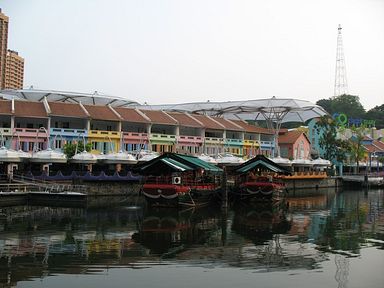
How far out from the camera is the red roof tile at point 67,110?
51.6 meters

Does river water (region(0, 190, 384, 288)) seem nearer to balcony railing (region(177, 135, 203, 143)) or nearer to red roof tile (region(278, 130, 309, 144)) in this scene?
balcony railing (region(177, 135, 203, 143))

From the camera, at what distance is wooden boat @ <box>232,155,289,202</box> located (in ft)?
133

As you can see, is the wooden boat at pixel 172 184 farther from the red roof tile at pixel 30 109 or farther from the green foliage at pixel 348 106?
the green foliage at pixel 348 106

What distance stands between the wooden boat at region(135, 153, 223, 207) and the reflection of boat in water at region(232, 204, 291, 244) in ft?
11.1

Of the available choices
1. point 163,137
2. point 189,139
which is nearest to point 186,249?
point 163,137

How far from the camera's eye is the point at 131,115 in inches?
2297

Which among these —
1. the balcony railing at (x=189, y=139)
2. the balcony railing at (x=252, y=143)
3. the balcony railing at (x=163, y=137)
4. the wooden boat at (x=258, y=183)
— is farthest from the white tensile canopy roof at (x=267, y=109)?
the wooden boat at (x=258, y=183)

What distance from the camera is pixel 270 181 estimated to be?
137 ft

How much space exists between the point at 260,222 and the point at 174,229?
6471mm

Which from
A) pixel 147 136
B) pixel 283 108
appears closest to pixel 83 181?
pixel 147 136

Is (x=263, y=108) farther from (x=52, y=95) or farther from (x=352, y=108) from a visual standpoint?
(x=352, y=108)

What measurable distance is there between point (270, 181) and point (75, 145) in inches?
795

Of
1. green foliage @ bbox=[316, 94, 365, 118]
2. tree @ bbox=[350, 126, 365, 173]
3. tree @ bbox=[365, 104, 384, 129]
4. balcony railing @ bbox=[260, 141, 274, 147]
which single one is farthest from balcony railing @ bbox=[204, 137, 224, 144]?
green foliage @ bbox=[316, 94, 365, 118]

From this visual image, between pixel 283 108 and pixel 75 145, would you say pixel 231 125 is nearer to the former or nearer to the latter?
pixel 283 108
